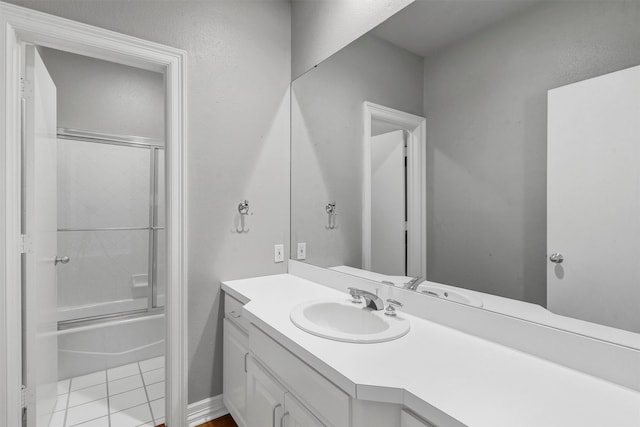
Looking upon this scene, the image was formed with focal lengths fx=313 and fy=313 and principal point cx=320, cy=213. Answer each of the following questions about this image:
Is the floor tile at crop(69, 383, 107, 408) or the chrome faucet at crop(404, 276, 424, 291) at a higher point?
the chrome faucet at crop(404, 276, 424, 291)

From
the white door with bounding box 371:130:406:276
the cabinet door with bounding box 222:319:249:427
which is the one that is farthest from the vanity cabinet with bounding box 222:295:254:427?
the white door with bounding box 371:130:406:276

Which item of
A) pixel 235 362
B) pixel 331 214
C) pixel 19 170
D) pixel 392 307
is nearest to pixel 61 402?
pixel 235 362

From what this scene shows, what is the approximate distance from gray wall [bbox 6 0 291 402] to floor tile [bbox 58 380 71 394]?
105cm

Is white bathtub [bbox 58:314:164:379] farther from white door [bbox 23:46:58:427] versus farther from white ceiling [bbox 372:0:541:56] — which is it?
white ceiling [bbox 372:0:541:56]

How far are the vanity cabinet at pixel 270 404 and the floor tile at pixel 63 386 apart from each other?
1518 millimetres

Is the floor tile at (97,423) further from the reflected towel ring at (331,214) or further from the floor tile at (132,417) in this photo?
the reflected towel ring at (331,214)

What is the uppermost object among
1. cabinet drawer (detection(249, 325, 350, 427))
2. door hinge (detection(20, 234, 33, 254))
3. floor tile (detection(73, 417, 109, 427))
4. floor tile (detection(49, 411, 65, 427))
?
door hinge (detection(20, 234, 33, 254))

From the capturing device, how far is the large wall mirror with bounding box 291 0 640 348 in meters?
0.81

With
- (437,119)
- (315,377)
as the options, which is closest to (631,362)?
(315,377)

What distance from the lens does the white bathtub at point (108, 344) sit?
225cm

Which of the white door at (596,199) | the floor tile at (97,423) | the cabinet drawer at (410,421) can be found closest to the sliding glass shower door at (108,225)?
the floor tile at (97,423)

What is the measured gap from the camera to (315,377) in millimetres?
943

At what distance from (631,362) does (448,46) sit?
1.11 metres

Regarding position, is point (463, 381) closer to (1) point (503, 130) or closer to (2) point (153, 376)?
(1) point (503, 130)
